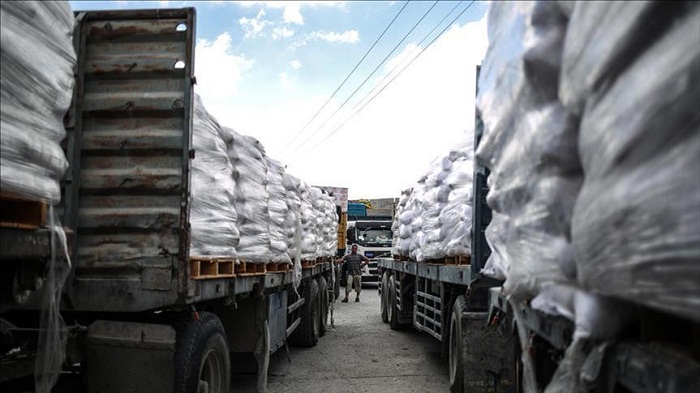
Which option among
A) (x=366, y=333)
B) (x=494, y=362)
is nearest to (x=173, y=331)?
(x=494, y=362)

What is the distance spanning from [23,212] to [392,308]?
33.6ft

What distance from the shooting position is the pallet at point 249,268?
555 cm

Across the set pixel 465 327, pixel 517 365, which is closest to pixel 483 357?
pixel 465 327

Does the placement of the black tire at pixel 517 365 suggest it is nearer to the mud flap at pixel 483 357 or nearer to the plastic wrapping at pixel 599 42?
the mud flap at pixel 483 357

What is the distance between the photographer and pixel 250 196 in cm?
587

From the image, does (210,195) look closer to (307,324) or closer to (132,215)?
(132,215)

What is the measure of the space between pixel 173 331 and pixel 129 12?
2326mm

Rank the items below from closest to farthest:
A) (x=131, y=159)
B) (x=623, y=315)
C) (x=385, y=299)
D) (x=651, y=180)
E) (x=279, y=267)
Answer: (x=651, y=180) < (x=623, y=315) < (x=131, y=159) < (x=279, y=267) < (x=385, y=299)

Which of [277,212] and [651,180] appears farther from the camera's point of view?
[277,212]

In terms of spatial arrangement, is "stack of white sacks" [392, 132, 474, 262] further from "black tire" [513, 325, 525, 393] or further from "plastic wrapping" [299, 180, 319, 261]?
"black tire" [513, 325, 525, 393]

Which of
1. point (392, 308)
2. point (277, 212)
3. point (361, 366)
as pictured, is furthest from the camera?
point (392, 308)

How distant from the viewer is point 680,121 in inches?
55.2

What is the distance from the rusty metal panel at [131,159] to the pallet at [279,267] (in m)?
2.93

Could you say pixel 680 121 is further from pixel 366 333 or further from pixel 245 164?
pixel 366 333
